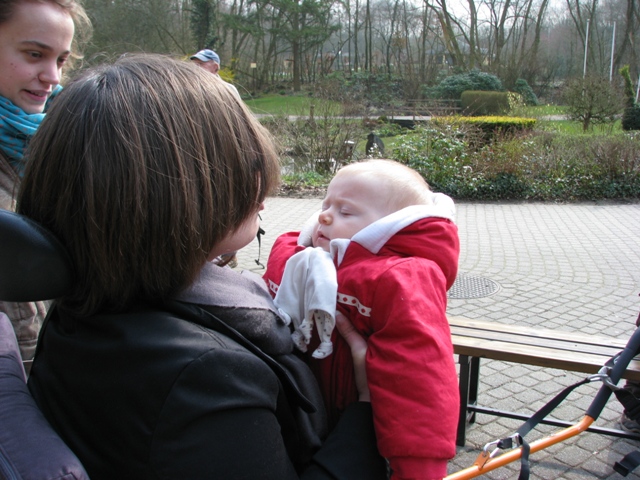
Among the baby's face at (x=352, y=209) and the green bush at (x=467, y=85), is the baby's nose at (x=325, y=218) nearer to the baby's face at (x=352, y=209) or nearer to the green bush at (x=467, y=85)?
the baby's face at (x=352, y=209)

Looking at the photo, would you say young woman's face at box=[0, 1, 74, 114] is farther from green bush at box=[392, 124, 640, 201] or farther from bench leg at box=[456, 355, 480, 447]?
green bush at box=[392, 124, 640, 201]

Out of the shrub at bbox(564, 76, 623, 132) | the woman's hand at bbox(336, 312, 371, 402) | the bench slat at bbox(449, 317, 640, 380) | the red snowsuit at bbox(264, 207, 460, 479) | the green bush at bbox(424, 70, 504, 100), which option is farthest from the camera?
the green bush at bbox(424, 70, 504, 100)

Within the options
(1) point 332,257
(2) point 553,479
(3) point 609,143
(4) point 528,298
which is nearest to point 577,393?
(2) point 553,479

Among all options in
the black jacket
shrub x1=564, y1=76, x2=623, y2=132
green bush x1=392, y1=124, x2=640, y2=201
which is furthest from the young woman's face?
shrub x1=564, y1=76, x2=623, y2=132

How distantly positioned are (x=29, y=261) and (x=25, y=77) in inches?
50.6

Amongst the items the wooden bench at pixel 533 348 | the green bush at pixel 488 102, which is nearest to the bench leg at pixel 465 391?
the wooden bench at pixel 533 348

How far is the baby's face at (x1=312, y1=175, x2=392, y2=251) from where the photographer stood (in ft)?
5.53

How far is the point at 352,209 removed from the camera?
5.60ft

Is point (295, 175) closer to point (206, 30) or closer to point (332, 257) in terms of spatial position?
point (332, 257)

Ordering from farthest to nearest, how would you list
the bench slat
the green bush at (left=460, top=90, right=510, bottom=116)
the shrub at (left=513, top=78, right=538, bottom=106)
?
1. the shrub at (left=513, top=78, right=538, bottom=106)
2. the green bush at (left=460, top=90, right=510, bottom=116)
3. the bench slat

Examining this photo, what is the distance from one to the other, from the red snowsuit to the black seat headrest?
2.44 feet

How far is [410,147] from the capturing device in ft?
37.8

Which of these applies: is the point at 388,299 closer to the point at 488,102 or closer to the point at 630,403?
the point at 630,403

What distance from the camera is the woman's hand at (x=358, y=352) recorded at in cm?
145
